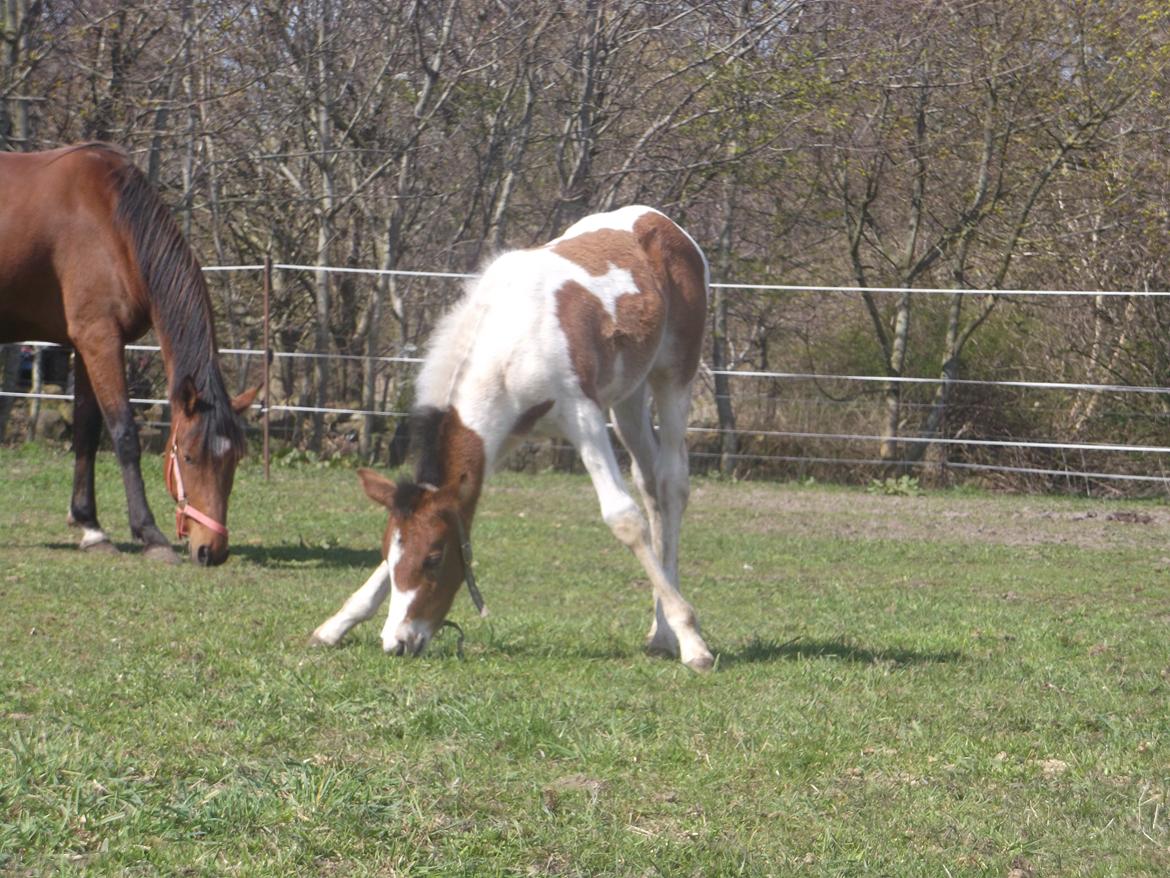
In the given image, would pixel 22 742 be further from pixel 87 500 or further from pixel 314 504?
pixel 314 504

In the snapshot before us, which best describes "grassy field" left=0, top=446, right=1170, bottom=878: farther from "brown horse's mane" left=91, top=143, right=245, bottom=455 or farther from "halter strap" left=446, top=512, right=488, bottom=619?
"brown horse's mane" left=91, top=143, right=245, bottom=455

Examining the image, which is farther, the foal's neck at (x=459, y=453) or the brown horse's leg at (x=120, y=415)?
the brown horse's leg at (x=120, y=415)

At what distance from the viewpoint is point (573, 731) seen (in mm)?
4418

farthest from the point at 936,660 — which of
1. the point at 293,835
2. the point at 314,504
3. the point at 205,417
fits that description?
the point at 314,504

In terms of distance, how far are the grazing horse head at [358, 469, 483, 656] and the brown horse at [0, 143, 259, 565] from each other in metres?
2.54

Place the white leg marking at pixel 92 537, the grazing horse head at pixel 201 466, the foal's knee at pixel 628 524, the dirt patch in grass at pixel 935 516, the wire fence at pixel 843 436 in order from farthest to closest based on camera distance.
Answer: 1. the wire fence at pixel 843 436
2. the dirt patch in grass at pixel 935 516
3. the white leg marking at pixel 92 537
4. the grazing horse head at pixel 201 466
5. the foal's knee at pixel 628 524

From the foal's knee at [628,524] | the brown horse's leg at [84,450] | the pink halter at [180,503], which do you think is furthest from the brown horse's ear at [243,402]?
the foal's knee at [628,524]

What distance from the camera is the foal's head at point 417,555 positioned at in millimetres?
5523

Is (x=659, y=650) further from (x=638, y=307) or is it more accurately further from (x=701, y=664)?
(x=638, y=307)

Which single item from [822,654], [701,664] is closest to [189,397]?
[701,664]

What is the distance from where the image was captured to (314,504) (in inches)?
451

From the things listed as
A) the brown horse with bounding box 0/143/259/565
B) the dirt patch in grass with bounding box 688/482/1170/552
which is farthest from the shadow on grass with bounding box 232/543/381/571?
the dirt patch in grass with bounding box 688/482/1170/552

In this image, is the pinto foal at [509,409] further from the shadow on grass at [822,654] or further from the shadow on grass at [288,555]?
the shadow on grass at [288,555]

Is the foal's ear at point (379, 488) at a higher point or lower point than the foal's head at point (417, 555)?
higher
